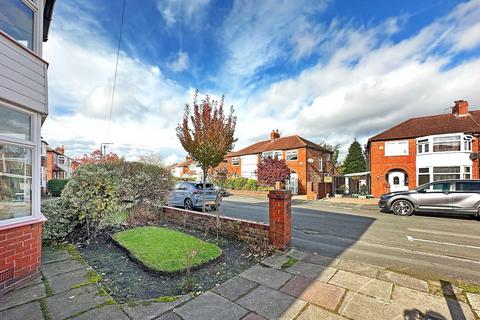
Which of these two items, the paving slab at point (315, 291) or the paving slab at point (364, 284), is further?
the paving slab at point (364, 284)

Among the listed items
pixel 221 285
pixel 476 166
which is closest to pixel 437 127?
pixel 476 166

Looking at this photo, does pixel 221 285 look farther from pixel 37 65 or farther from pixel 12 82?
pixel 37 65

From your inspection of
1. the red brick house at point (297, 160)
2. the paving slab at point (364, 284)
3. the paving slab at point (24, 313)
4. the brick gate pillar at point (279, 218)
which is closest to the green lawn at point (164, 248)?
the brick gate pillar at point (279, 218)

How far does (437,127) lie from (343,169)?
24112mm

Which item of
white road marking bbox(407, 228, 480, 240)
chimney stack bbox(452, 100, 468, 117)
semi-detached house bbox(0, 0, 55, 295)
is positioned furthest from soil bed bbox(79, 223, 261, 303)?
chimney stack bbox(452, 100, 468, 117)

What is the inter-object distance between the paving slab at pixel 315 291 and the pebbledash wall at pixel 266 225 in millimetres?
1378

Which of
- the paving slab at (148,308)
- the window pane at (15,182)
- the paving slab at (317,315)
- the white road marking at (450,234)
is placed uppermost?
the window pane at (15,182)

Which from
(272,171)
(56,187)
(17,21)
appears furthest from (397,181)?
(56,187)

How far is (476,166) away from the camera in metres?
17.6

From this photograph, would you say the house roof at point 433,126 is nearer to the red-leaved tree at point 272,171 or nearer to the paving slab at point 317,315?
the red-leaved tree at point 272,171

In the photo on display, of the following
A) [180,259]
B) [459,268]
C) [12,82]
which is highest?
[12,82]

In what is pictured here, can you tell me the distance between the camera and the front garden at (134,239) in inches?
156

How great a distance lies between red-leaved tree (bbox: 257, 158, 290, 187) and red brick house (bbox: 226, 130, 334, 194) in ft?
7.18

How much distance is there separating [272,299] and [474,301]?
2989 mm
